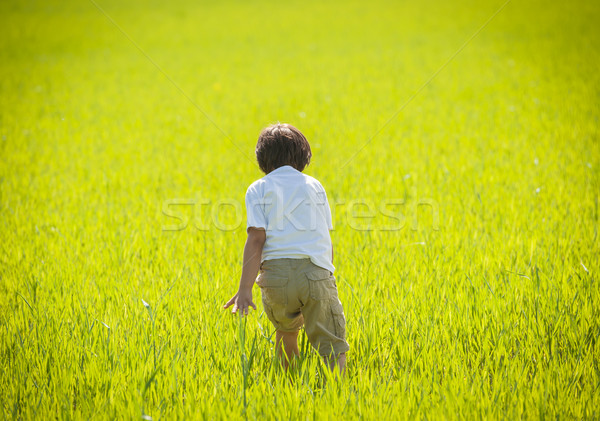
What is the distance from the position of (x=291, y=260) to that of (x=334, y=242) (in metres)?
1.59

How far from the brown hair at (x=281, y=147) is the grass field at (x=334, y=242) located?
74cm

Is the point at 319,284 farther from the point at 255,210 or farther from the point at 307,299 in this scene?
the point at 255,210

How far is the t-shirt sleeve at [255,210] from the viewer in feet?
6.18

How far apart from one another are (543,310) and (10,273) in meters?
3.19

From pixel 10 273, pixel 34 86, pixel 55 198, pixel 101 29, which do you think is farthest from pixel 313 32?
pixel 10 273

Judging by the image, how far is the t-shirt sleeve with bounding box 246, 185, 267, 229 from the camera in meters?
1.88

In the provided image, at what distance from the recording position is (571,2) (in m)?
17.7

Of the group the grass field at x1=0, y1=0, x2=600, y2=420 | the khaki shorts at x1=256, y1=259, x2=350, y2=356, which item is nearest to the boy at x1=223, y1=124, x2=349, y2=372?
the khaki shorts at x1=256, y1=259, x2=350, y2=356

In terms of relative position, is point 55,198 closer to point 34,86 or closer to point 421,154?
point 421,154

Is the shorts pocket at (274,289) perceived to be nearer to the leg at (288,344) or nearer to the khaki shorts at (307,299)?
the khaki shorts at (307,299)

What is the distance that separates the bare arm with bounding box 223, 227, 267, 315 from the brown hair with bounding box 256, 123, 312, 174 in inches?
12.3

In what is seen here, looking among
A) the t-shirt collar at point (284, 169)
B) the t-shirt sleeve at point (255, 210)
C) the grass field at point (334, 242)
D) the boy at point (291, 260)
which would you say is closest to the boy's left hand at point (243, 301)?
the boy at point (291, 260)

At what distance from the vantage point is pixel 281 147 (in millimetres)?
1975

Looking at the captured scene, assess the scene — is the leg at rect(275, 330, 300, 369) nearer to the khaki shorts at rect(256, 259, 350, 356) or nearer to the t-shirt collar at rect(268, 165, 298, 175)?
the khaki shorts at rect(256, 259, 350, 356)
